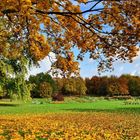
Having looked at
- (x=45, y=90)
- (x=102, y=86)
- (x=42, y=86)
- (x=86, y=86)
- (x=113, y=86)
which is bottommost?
(x=45, y=90)

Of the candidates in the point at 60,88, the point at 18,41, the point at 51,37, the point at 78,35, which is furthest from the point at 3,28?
the point at 60,88

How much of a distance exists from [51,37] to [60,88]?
137 meters

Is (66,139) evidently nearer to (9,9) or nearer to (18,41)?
(9,9)

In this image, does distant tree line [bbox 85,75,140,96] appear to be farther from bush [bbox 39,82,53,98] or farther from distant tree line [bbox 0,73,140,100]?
bush [bbox 39,82,53,98]

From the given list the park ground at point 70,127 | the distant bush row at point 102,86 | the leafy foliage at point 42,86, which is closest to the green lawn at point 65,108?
the park ground at point 70,127

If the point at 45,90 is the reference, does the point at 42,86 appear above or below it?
above

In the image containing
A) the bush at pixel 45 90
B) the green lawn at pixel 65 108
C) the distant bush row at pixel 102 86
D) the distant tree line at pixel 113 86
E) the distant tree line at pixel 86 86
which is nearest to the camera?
the green lawn at pixel 65 108

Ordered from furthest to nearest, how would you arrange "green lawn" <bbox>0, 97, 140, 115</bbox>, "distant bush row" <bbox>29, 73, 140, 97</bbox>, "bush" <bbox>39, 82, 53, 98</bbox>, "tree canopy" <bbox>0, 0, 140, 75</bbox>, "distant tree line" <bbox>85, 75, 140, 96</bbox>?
1. "distant tree line" <bbox>85, 75, 140, 96</bbox>
2. "distant bush row" <bbox>29, 73, 140, 97</bbox>
3. "bush" <bbox>39, 82, 53, 98</bbox>
4. "green lawn" <bbox>0, 97, 140, 115</bbox>
5. "tree canopy" <bbox>0, 0, 140, 75</bbox>

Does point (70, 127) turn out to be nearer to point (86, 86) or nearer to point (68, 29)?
point (68, 29)

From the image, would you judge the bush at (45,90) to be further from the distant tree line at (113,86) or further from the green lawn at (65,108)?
the green lawn at (65,108)

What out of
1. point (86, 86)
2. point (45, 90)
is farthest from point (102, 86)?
point (45, 90)

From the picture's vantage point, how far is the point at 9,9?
1223 centimetres

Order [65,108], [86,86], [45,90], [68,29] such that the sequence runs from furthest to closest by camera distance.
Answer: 1. [86,86]
2. [45,90]
3. [65,108]
4. [68,29]

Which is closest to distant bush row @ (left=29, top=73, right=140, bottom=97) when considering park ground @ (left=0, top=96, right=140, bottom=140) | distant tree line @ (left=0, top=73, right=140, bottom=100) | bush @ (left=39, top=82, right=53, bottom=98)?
distant tree line @ (left=0, top=73, right=140, bottom=100)
